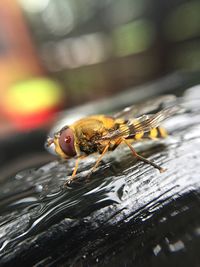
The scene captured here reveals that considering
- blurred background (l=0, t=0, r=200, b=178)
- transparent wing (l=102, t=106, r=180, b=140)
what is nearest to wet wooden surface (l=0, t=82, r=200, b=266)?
transparent wing (l=102, t=106, r=180, b=140)

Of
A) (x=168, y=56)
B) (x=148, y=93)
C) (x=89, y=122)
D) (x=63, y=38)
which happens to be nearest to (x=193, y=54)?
(x=168, y=56)

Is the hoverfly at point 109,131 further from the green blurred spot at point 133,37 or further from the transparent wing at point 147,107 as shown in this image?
the green blurred spot at point 133,37

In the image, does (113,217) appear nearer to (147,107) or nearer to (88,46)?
(147,107)

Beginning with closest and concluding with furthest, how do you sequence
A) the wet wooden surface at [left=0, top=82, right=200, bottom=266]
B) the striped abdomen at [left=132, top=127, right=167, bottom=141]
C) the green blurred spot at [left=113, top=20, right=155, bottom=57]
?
the wet wooden surface at [left=0, top=82, right=200, bottom=266]
the striped abdomen at [left=132, top=127, right=167, bottom=141]
the green blurred spot at [left=113, top=20, right=155, bottom=57]

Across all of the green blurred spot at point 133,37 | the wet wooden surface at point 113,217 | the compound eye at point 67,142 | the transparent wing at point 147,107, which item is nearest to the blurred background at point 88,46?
the green blurred spot at point 133,37

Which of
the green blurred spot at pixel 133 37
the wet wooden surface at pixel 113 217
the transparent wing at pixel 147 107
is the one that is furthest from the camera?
the green blurred spot at pixel 133 37

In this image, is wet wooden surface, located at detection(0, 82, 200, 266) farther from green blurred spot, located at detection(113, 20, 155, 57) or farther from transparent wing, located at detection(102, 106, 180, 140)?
→ green blurred spot, located at detection(113, 20, 155, 57)
